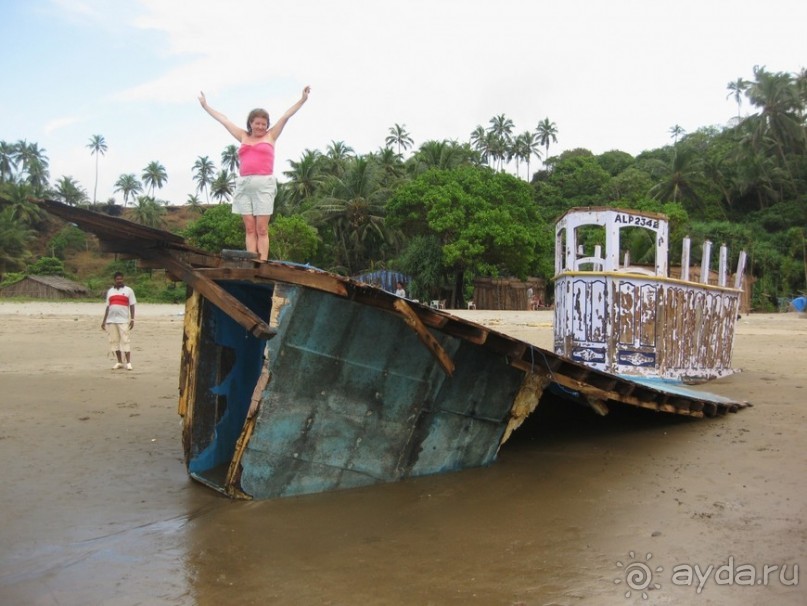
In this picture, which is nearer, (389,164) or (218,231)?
(218,231)

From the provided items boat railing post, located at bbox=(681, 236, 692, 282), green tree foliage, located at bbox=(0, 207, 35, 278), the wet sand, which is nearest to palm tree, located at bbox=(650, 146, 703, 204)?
boat railing post, located at bbox=(681, 236, 692, 282)

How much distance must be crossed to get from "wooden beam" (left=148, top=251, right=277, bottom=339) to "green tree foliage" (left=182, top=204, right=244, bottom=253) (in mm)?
34786

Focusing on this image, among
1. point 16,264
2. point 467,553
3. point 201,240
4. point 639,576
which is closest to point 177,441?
point 467,553

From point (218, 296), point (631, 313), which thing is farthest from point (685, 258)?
point (218, 296)

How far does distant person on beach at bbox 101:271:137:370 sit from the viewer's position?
10766mm

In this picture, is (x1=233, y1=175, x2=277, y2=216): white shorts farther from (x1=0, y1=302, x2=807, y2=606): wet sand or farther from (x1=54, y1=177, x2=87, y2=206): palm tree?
(x1=54, y1=177, x2=87, y2=206): palm tree

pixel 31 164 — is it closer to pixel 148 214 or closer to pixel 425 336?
pixel 148 214

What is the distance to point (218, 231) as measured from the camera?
43.0 m

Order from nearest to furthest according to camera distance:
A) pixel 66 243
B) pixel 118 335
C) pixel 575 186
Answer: pixel 118 335 < pixel 575 186 < pixel 66 243

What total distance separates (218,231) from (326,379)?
39810 mm

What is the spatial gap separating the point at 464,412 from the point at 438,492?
704mm

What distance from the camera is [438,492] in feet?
17.6

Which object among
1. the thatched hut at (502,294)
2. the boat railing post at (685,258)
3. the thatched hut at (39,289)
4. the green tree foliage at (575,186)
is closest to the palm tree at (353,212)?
the thatched hut at (502,294)

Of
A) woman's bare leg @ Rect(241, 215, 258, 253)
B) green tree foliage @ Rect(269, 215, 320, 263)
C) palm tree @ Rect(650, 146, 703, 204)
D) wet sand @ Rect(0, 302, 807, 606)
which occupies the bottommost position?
wet sand @ Rect(0, 302, 807, 606)
